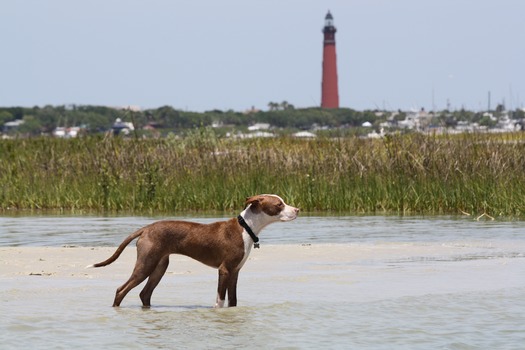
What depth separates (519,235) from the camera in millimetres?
19297

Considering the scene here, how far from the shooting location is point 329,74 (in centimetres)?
14725

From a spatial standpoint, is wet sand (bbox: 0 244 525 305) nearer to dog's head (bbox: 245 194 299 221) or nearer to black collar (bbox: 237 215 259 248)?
black collar (bbox: 237 215 259 248)

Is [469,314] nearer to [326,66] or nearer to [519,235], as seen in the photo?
[519,235]

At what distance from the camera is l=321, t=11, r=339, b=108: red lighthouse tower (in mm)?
145625

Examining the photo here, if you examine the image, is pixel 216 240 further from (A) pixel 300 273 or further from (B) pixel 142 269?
(A) pixel 300 273

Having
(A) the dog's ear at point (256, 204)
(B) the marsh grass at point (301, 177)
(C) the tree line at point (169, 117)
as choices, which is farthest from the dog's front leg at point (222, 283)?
(C) the tree line at point (169, 117)

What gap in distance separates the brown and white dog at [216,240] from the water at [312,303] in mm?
395

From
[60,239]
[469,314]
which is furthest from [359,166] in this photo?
[469,314]

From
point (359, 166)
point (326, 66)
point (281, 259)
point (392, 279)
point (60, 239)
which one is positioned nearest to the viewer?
point (392, 279)

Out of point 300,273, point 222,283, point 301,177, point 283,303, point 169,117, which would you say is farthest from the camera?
point 169,117

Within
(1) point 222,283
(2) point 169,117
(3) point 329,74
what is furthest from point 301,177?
(3) point 329,74

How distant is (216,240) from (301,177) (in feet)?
47.0

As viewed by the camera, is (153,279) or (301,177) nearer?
(153,279)

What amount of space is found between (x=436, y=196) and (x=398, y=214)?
0.86 meters
